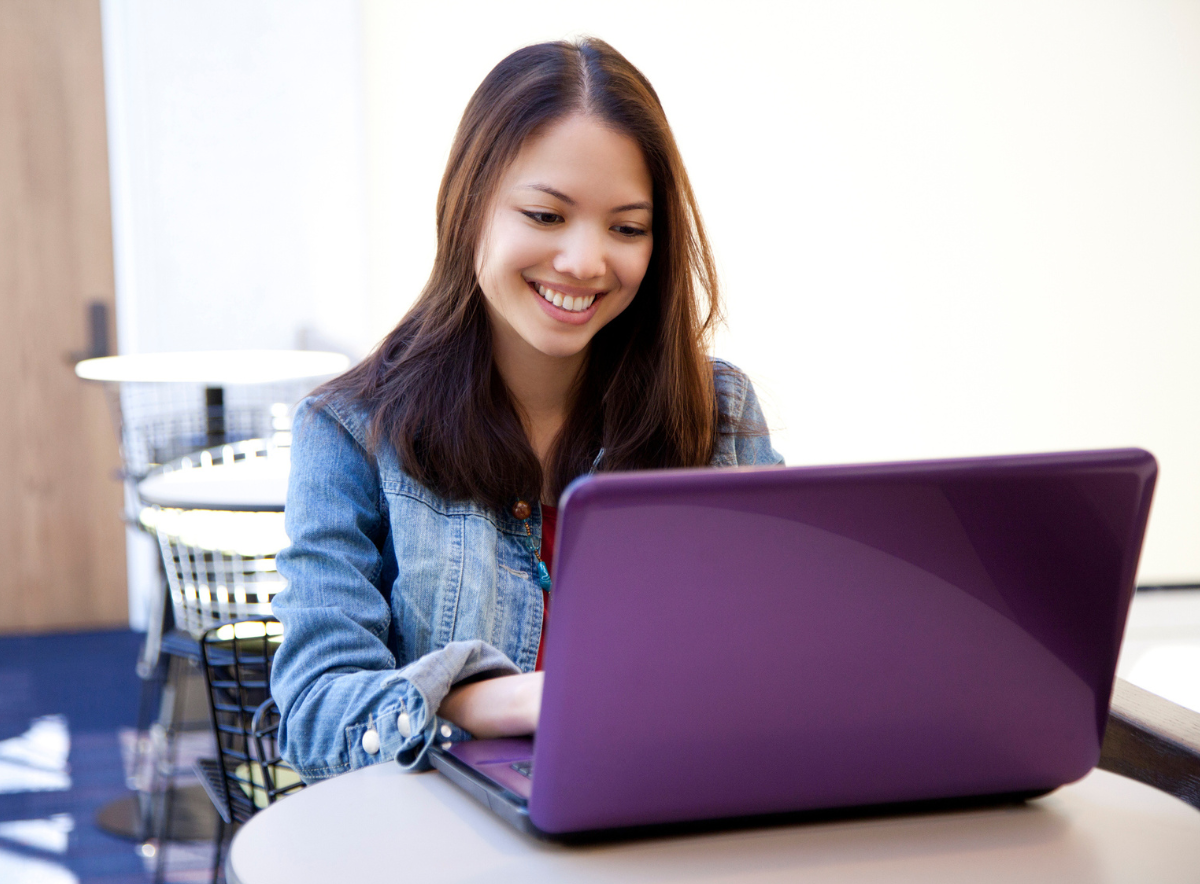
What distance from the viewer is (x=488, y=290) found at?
1247 millimetres

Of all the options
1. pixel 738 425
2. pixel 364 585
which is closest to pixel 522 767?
pixel 364 585

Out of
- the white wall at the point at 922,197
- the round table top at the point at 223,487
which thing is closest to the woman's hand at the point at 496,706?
the round table top at the point at 223,487

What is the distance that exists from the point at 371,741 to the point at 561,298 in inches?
20.4

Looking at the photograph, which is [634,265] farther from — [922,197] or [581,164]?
[922,197]

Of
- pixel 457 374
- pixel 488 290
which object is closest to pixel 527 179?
pixel 488 290

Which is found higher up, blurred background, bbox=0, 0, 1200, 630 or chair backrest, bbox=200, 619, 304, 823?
blurred background, bbox=0, 0, 1200, 630

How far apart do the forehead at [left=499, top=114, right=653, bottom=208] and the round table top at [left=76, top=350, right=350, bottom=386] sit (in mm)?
1776

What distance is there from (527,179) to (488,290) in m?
0.13

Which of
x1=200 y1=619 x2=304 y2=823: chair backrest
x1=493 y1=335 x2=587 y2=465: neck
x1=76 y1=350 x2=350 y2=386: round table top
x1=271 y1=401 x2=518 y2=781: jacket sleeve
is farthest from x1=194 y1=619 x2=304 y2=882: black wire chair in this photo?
x1=76 y1=350 x2=350 y2=386: round table top

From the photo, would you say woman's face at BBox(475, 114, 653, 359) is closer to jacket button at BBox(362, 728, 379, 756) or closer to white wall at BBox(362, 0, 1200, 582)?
jacket button at BBox(362, 728, 379, 756)

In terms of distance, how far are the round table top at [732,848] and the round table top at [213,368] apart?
7.20 ft

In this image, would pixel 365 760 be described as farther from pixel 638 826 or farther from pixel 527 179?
pixel 527 179

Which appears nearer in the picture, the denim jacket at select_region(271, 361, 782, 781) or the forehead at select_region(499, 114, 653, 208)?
the denim jacket at select_region(271, 361, 782, 781)

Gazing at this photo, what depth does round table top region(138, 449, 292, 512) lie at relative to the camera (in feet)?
6.80
